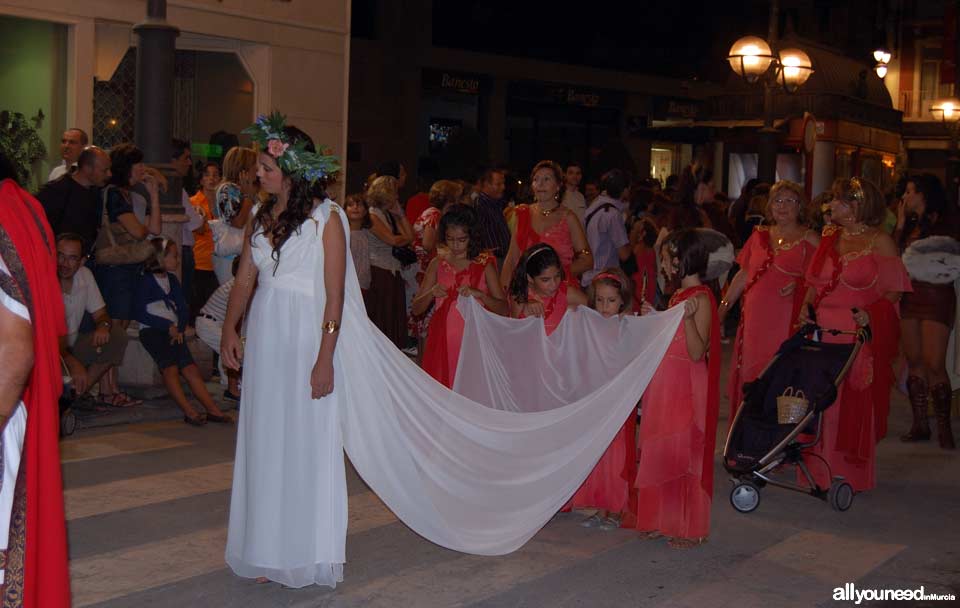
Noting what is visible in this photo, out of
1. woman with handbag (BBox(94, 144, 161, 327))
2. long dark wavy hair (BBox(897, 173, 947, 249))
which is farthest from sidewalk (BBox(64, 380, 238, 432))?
long dark wavy hair (BBox(897, 173, 947, 249))

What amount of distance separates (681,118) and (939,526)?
100.0 ft

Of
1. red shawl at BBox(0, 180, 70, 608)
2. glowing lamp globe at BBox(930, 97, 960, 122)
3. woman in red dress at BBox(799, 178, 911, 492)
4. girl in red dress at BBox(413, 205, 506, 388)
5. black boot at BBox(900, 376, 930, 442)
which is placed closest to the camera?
red shawl at BBox(0, 180, 70, 608)

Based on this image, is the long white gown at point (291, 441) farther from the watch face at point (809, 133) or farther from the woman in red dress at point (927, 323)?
the watch face at point (809, 133)

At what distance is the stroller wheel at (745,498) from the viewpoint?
291 inches

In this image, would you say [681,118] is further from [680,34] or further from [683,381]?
[683,381]

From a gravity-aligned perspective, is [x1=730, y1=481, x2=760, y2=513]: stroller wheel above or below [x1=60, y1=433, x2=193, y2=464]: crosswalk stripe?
above

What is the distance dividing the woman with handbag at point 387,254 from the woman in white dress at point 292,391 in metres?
6.55

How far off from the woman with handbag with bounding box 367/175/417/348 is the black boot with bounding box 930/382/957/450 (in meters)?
5.37

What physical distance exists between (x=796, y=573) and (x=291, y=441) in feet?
8.65

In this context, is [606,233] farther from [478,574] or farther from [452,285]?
[478,574]

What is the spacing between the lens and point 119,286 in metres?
9.72

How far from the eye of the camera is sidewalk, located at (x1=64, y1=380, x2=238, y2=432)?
9.44 m

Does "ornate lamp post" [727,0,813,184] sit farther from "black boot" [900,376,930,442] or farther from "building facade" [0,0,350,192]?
"black boot" [900,376,930,442]

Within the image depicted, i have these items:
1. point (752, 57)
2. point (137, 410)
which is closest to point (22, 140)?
point (137, 410)
